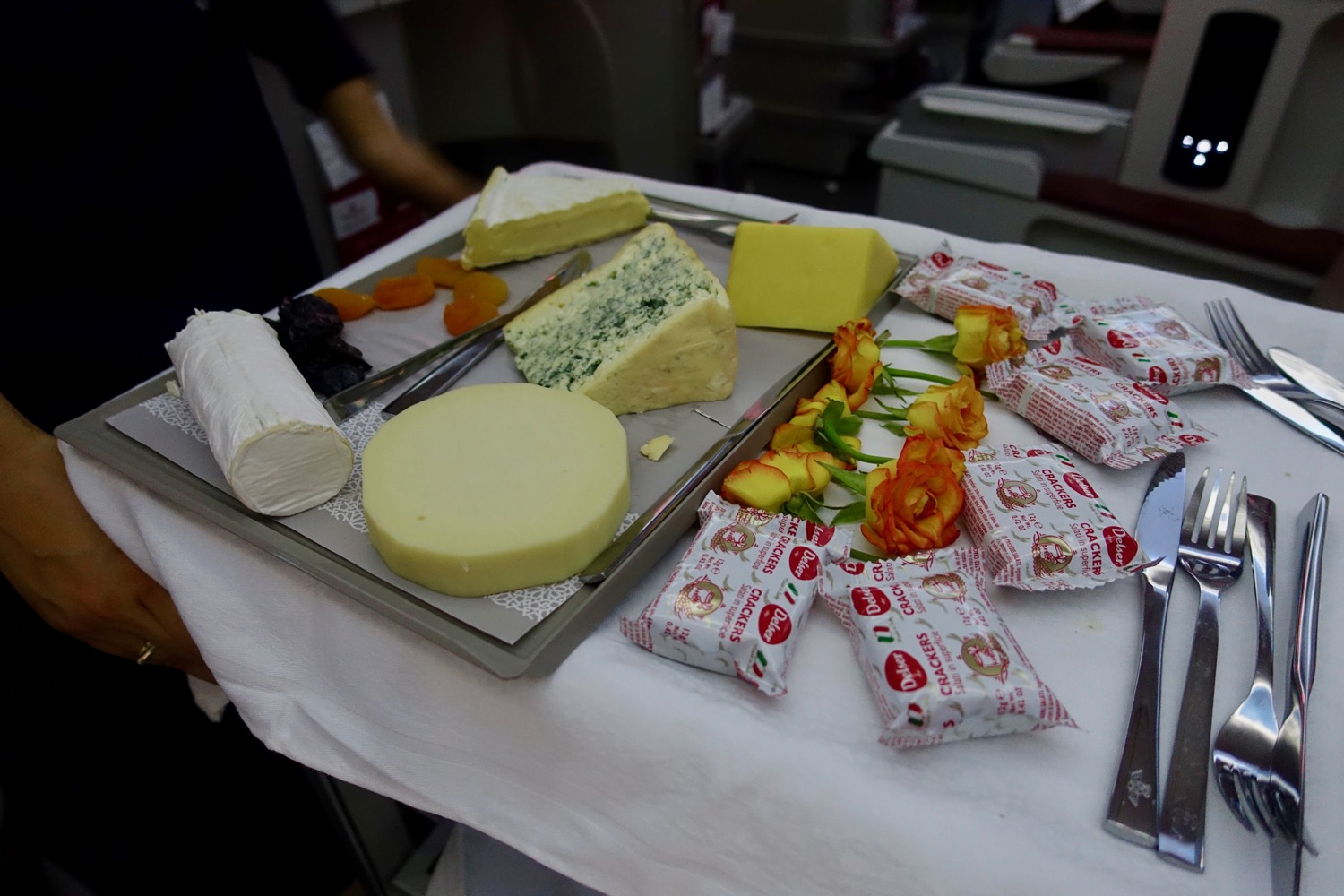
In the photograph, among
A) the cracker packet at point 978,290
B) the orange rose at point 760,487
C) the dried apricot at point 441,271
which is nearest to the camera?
the orange rose at point 760,487

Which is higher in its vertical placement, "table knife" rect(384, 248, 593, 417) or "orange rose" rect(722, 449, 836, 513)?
"table knife" rect(384, 248, 593, 417)

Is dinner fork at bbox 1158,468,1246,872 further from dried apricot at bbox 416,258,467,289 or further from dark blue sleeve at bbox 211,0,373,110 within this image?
dark blue sleeve at bbox 211,0,373,110

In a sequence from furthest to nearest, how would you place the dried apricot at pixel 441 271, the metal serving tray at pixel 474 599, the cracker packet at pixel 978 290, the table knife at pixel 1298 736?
the dried apricot at pixel 441 271 → the cracker packet at pixel 978 290 → the metal serving tray at pixel 474 599 → the table knife at pixel 1298 736

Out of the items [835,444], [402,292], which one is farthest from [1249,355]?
[402,292]

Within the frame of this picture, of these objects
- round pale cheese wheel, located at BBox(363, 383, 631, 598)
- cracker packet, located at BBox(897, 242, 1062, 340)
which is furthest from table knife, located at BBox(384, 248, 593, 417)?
cracker packet, located at BBox(897, 242, 1062, 340)

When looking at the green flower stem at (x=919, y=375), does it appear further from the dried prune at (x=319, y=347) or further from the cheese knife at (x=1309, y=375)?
the dried prune at (x=319, y=347)

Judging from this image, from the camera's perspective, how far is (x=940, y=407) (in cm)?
68

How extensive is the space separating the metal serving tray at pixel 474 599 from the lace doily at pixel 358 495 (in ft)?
0.03

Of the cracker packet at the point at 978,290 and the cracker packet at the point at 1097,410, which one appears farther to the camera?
the cracker packet at the point at 978,290

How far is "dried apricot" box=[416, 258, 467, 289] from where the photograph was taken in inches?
37.3

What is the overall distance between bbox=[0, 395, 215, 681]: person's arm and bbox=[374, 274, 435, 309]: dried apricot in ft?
1.12

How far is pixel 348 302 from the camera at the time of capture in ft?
2.86

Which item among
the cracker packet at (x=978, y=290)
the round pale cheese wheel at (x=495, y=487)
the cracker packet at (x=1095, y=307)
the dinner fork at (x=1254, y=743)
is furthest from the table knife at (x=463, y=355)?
the dinner fork at (x=1254, y=743)

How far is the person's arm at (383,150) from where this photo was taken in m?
1.25
